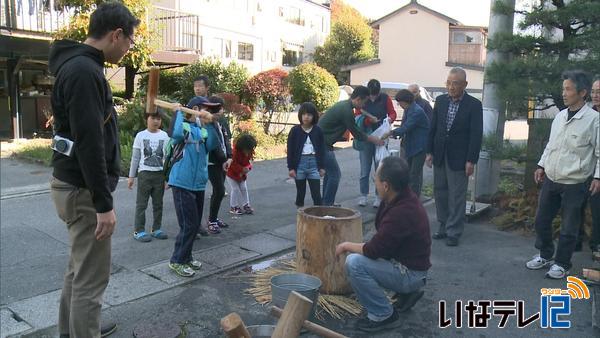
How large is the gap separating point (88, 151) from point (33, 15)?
10.7 metres

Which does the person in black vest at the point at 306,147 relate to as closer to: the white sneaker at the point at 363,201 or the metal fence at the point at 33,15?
the white sneaker at the point at 363,201

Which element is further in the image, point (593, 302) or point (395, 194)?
point (593, 302)

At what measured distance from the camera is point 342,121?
271 inches

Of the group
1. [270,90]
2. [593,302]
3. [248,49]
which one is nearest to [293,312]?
[593,302]

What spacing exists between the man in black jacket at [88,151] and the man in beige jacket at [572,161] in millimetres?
3919

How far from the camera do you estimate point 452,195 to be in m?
5.89

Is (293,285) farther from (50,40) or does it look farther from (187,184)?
(50,40)

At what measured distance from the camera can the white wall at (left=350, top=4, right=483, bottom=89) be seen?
3188 cm

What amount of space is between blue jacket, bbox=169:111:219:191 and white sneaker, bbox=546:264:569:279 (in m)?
3.39

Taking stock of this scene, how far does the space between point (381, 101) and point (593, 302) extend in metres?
4.32

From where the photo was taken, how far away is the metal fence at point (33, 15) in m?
11.1

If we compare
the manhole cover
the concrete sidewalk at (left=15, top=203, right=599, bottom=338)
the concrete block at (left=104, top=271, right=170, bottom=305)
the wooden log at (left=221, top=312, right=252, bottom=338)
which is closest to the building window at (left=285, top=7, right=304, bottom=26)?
the concrete sidewalk at (left=15, top=203, right=599, bottom=338)

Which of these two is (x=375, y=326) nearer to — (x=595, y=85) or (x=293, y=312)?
(x=293, y=312)

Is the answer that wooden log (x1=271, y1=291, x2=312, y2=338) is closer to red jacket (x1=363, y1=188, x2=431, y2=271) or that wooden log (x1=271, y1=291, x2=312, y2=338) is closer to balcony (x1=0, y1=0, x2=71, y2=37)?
red jacket (x1=363, y1=188, x2=431, y2=271)
